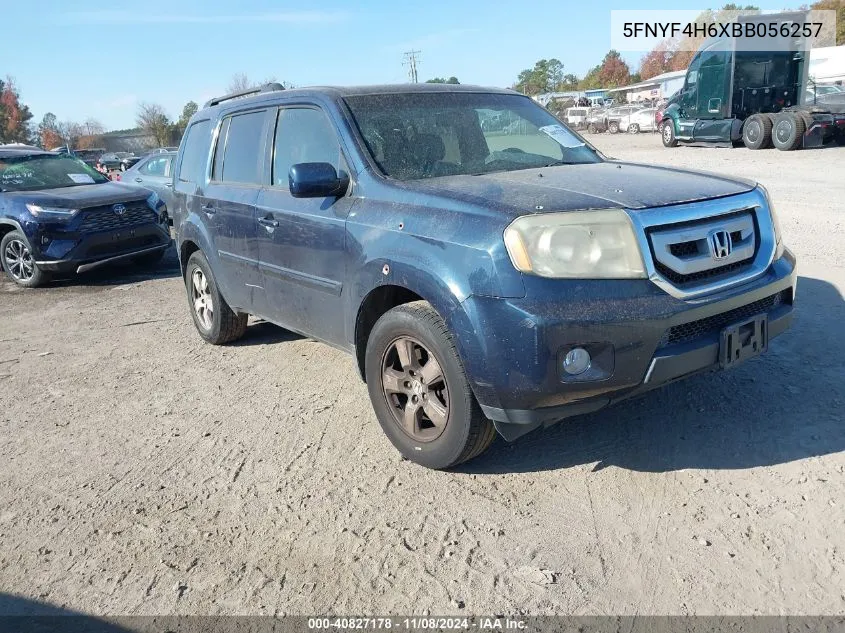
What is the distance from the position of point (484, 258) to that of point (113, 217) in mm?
7488

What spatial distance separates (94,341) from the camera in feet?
20.9

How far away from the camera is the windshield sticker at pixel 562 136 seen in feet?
15.1

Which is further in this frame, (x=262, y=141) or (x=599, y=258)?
(x=262, y=141)

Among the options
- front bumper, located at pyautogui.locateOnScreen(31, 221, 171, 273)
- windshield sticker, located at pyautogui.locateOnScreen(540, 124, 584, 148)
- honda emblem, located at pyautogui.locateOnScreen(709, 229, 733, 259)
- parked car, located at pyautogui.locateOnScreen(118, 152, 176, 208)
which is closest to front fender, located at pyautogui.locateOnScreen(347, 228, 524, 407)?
honda emblem, located at pyautogui.locateOnScreen(709, 229, 733, 259)

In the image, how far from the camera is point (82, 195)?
9.04m

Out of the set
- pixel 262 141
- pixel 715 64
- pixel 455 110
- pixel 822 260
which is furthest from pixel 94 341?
pixel 715 64

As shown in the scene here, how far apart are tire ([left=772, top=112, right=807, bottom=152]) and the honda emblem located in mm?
18925

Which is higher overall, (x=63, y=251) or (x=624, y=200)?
(x=624, y=200)

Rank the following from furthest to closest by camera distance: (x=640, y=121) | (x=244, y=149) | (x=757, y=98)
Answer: (x=640, y=121) < (x=757, y=98) < (x=244, y=149)

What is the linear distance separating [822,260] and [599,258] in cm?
493

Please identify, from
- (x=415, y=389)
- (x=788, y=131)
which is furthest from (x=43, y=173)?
(x=788, y=131)

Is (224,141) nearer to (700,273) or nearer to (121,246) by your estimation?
(700,273)

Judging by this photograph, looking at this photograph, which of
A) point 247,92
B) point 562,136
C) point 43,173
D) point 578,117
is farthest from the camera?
point 578,117

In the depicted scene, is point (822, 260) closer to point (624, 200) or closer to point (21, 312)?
point (624, 200)
